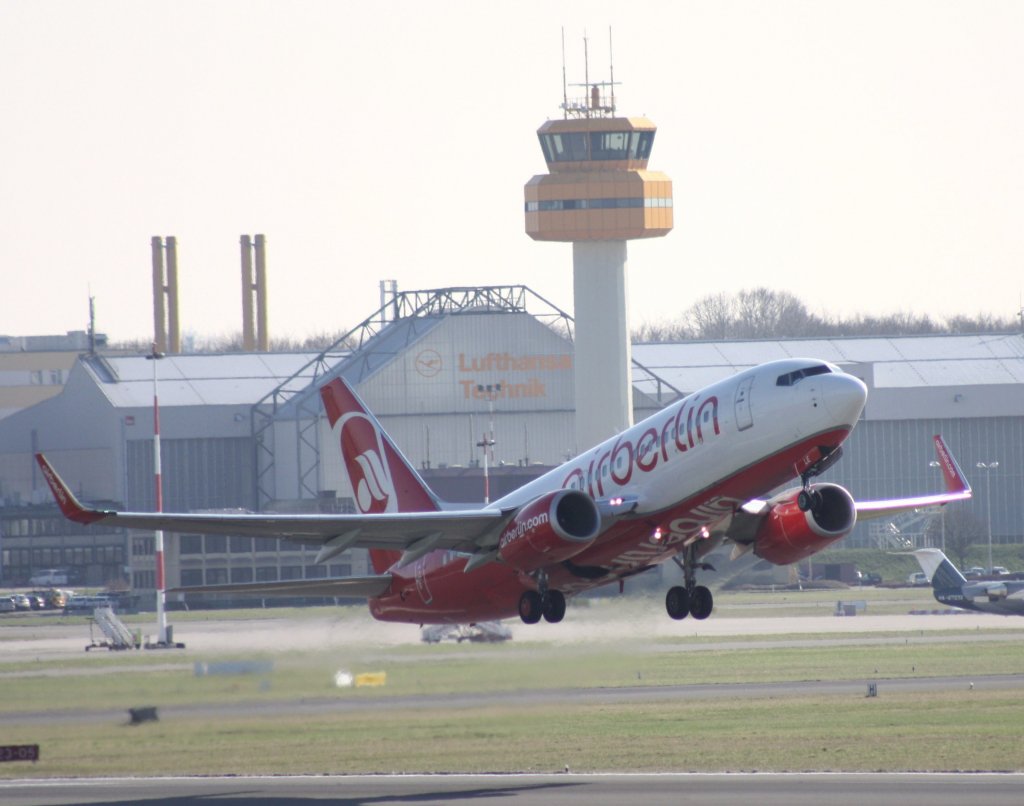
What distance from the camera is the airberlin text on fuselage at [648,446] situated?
157 ft

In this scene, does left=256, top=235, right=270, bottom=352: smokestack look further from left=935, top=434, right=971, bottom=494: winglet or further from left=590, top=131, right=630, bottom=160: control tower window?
left=935, top=434, right=971, bottom=494: winglet

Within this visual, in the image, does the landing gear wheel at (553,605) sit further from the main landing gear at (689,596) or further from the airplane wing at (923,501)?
the airplane wing at (923,501)

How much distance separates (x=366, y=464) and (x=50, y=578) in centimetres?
8616

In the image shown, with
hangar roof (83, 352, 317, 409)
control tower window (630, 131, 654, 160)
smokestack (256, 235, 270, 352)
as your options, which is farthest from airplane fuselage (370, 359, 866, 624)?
smokestack (256, 235, 270, 352)

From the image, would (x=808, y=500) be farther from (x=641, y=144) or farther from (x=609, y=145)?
(x=641, y=144)

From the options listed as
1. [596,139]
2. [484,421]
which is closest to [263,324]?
[484,421]

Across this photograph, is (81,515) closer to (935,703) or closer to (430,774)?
(430,774)

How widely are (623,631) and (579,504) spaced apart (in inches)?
→ 592

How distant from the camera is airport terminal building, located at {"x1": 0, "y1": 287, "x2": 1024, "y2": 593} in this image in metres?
136

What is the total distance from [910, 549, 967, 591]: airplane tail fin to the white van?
6745 cm

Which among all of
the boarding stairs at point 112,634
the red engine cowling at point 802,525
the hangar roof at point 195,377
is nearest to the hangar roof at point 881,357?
the hangar roof at point 195,377

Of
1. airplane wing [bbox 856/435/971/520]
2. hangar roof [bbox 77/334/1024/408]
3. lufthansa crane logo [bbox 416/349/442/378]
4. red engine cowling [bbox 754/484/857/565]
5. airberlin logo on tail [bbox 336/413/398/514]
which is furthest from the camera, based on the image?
hangar roof [bbox 77/334/1024/408]

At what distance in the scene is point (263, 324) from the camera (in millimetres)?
174000

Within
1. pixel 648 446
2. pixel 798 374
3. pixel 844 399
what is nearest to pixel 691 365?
pixel 648 446
